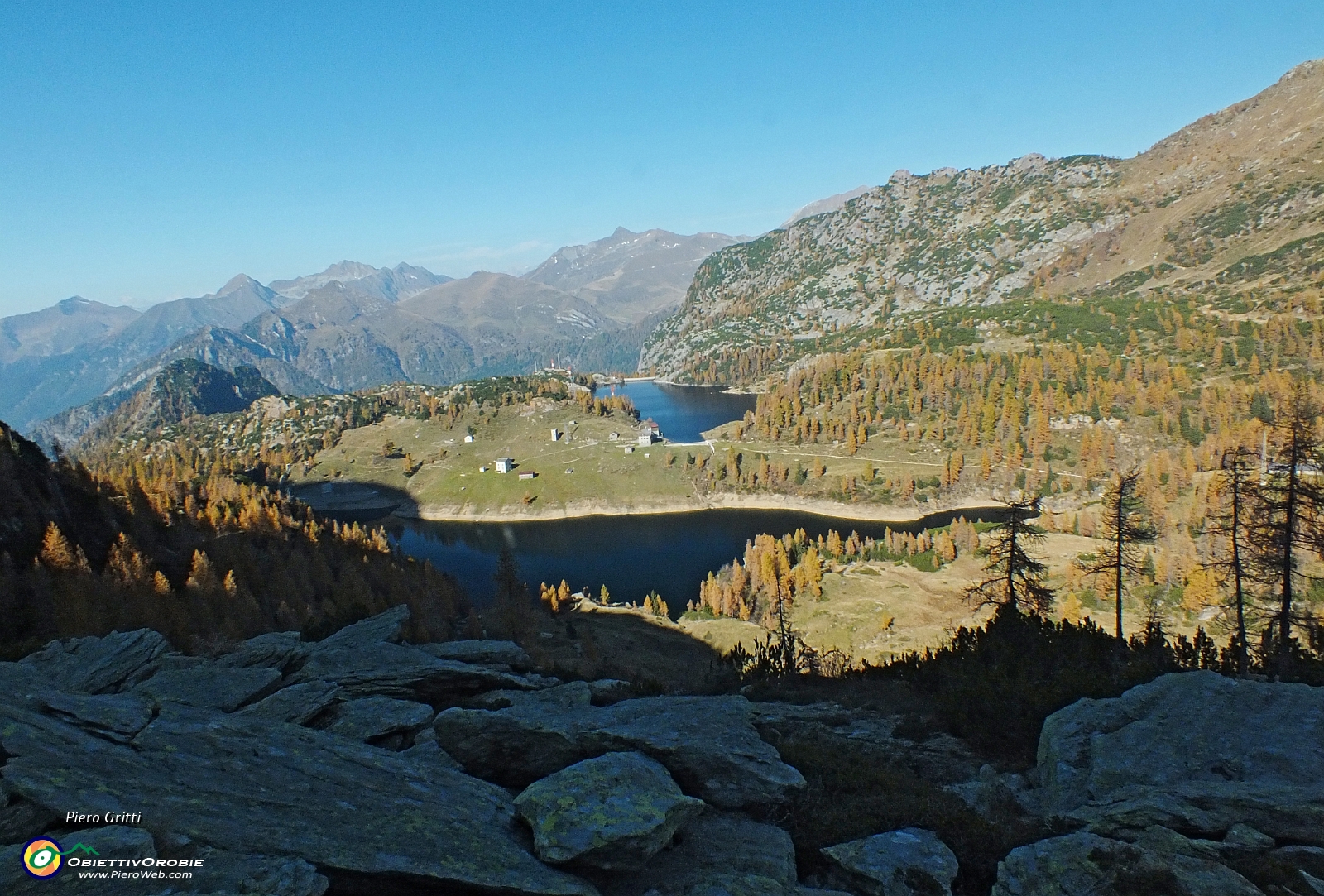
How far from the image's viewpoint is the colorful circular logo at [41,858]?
8.30 m

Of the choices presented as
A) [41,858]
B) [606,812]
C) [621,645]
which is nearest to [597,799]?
[606,812]

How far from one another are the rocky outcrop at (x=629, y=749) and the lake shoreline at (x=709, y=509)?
15342 centimetres

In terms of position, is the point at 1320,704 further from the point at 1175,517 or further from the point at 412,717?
the point at 1175,517

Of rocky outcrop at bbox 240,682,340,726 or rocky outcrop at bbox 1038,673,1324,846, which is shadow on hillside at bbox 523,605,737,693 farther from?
rocky outcrop at bbox 1038,673,1324,846

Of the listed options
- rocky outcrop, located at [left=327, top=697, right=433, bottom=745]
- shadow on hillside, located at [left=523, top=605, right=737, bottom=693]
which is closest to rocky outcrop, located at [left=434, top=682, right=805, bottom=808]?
rocky outcrop, located at [left=327, top=697, right=433, bottom=745]

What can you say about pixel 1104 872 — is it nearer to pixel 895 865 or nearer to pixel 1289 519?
pixel 895 865

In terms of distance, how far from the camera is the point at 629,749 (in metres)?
15.1

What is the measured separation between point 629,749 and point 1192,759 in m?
12.7

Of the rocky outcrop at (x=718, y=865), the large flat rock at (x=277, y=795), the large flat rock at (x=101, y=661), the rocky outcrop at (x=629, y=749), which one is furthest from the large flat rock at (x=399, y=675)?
the rocky outcrop at (x=718, y=865)

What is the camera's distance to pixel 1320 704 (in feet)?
46.3

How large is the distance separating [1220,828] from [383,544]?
129 meters

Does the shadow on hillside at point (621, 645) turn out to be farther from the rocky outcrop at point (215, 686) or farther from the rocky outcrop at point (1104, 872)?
the rocky outcrop at point (1104, 872)

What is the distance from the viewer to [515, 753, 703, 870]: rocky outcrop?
35.1ft

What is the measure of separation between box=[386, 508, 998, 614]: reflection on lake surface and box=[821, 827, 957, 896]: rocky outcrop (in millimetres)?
101101
